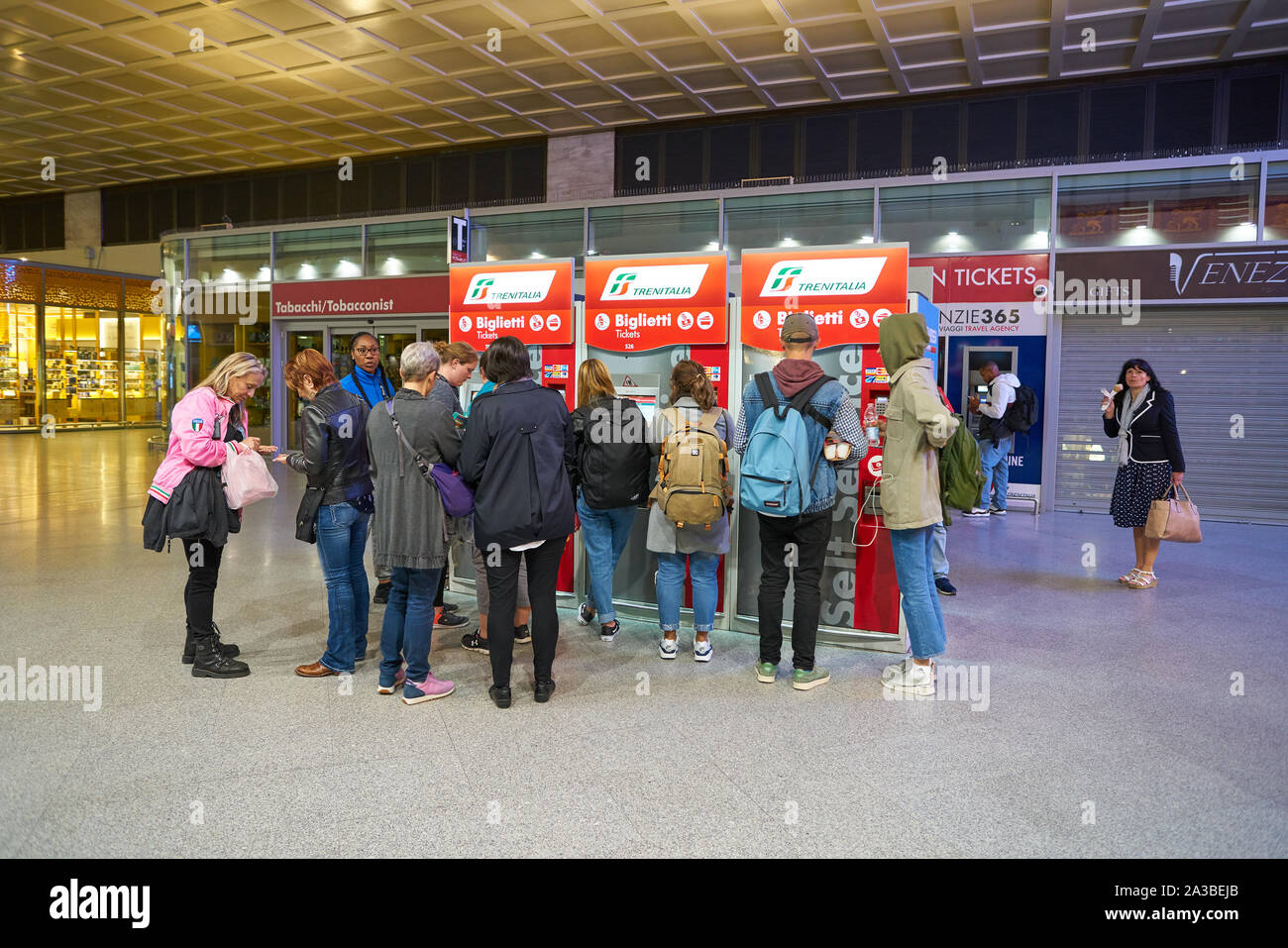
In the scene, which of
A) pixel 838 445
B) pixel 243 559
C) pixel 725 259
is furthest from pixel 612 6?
pixel 838 445

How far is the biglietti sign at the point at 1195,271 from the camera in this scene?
8.87m

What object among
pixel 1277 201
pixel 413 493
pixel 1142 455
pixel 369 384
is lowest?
pixel 413 493

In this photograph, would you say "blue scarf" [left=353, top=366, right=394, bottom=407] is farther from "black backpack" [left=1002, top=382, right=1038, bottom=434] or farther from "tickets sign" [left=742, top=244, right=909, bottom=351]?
"black backpack" [left=1002, top=382, right=1038, bottom=434]

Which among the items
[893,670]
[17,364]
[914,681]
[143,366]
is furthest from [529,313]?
[143,366]

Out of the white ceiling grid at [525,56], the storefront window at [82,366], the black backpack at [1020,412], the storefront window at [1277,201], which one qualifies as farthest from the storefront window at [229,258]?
the storefront window at [1277,201]

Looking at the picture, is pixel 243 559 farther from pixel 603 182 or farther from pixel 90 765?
pixel 603 182

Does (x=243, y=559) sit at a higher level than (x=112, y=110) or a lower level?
lower

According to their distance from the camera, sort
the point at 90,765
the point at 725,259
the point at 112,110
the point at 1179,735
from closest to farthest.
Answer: the point at 90,765 < the point at 1179,735 < the point at 725,259 < the point at 112,110

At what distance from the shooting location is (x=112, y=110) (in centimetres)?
1447

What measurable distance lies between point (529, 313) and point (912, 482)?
2.61 metres

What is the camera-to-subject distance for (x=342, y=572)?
13.3ft

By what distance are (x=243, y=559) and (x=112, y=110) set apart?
11866 mm

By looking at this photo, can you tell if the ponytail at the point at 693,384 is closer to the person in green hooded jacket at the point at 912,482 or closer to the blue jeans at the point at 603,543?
the blue jeans at the point at 603,543

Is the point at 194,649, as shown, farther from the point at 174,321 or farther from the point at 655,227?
the point at 174,321
